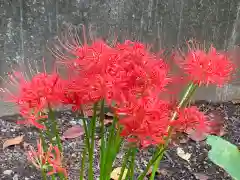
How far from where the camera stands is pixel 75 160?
212cm

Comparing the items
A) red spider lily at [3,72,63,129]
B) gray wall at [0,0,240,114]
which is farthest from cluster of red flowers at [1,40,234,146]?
gray wall at [0,0,240,114]

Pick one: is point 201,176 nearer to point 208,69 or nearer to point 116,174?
point 116,174

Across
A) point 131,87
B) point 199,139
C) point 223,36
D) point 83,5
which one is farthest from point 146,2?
point 131,87

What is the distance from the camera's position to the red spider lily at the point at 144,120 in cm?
106

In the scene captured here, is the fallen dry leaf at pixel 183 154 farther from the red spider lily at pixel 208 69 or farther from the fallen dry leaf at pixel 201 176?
the red spider lily at pixel 208 69

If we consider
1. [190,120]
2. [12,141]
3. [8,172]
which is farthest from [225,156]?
[12,141]

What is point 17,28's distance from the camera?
6.98 ft

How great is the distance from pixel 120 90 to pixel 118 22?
48.9 inches

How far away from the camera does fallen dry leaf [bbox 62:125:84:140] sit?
2.23 meters

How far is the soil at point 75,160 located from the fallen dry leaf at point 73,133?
0.08 feet

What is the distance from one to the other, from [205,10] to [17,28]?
→ 3.15ft

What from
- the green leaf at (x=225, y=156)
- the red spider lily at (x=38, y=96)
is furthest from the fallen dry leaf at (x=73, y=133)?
the red spider lily at (x=38, y=96)

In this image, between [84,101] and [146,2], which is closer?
[84,101]

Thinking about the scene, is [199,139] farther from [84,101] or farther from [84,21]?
[84,101]
